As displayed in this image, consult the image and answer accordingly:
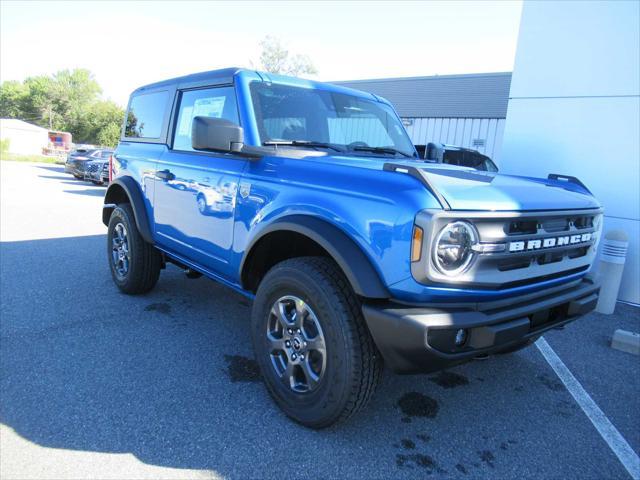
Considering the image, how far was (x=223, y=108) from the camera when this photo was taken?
331 centimetres

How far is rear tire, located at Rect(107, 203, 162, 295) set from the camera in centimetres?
434

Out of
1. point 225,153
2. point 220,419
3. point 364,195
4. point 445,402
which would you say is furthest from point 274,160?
point 445,402

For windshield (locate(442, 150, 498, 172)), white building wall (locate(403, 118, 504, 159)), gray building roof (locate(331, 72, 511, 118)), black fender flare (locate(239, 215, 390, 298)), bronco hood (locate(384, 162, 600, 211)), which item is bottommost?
black fender flare (locate(239, 215, 390, 298))

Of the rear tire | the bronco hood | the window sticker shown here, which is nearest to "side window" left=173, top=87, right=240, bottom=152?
the window sticker

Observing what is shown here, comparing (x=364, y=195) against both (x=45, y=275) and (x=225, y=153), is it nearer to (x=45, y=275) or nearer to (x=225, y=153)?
(x=225, y=153)

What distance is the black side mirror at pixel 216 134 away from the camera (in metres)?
2.70

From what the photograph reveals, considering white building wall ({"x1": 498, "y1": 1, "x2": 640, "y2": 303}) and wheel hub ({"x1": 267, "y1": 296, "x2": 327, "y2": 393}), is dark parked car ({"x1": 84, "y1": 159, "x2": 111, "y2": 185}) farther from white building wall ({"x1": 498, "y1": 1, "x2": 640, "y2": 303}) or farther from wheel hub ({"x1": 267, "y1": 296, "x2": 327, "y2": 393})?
wheel hub ({"x1": 267, "y1": 296, "x2": 327, "y2": 393})

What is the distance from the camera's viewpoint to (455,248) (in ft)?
6.73

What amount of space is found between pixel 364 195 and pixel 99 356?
2414mm

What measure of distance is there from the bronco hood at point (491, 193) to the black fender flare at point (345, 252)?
43cm

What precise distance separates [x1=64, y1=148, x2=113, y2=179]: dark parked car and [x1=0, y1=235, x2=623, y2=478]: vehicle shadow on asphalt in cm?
1665

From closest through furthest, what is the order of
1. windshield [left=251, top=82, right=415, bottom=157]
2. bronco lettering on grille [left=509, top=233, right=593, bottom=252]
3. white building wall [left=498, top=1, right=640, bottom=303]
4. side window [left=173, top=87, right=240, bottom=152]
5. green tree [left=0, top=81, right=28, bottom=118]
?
bronco lettering on grille [left=509, top=233, right=593, bottom=252], windshield [left=251, top=82, right=415, bottom=157], side window [left=173, top=87, right=240, bottom=152], white building wall [left=498, top=1, right=640, bottom=303], green tree [left=0, top=81, right=28, bottom=118]

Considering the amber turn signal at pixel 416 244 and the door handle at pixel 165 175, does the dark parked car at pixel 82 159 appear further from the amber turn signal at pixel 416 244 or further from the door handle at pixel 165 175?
the amber turn signal at pixel 416 244

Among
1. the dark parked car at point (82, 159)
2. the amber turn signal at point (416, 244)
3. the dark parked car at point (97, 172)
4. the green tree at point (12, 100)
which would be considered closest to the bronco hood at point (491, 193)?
the amber turn signal at point (416, 244)
